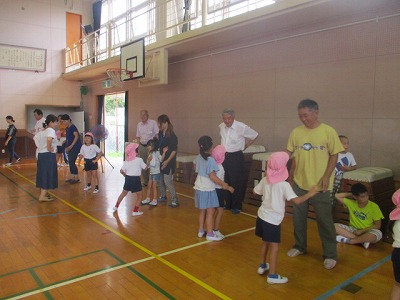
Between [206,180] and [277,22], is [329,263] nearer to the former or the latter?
[206,180]

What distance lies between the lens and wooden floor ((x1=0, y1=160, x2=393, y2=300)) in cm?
288

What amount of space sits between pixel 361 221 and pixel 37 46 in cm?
1246

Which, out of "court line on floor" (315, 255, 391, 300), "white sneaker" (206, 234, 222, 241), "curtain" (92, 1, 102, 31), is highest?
"curtain" (92, 1, 102, 31)

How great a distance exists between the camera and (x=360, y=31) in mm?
5109

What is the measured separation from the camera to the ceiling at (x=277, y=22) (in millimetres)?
4816

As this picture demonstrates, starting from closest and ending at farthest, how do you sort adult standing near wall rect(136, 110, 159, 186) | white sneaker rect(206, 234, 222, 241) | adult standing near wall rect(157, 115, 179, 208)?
1. white sneaker rect(206, 234, 222, 241)
2. adult standing near wall rect(157, 115, 179, 208)
3. adult standing near wall rect(136, 110, 159, 186)

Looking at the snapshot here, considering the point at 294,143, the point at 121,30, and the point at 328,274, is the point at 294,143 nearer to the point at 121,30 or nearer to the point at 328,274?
the point at 328,274

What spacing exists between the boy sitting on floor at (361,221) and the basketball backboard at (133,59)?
5551 mm

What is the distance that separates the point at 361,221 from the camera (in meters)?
4.06

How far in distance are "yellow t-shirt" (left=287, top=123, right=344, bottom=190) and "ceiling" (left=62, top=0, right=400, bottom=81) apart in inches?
94.6

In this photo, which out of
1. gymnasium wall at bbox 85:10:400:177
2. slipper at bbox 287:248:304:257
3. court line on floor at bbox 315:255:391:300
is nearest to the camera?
court line on floor at bbox 315:255:391:300

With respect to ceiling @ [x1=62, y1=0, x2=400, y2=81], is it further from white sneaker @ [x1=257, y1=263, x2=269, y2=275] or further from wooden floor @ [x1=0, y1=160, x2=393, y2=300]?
white sneaker @ [x1=257, y1=263, x2=269, y2=275]

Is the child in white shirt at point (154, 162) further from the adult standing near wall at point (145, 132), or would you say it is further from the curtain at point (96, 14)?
the curtain at point (96, 14)

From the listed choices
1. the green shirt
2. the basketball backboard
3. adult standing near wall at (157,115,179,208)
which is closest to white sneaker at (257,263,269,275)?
the green shirt
